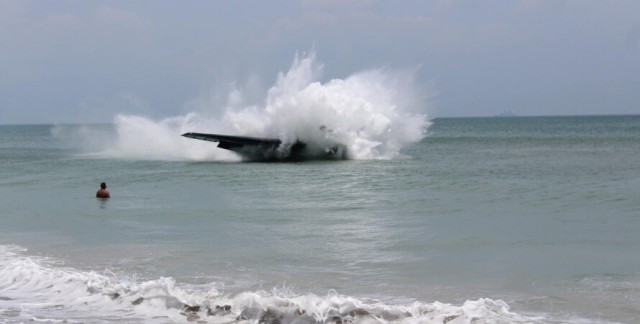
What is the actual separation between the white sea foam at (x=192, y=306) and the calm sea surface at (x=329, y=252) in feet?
0.07

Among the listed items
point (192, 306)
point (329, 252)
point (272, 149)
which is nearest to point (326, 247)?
point (329, 252)

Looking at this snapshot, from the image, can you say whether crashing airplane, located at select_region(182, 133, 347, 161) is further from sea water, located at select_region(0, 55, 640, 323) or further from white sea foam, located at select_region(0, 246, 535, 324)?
white sea foam, located at select_region(0, 246, 535, 324)

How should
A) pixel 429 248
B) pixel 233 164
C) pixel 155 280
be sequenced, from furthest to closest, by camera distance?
pixel 233 164
pixel 429 248
pixel 155 280

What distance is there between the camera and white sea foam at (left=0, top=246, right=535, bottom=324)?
9.06 m

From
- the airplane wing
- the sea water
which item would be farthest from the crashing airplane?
the sea water

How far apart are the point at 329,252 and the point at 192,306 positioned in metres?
3.81

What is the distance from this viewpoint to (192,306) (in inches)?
385

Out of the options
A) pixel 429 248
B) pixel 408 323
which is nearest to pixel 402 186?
pixel 429 248

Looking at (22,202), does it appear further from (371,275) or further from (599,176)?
(599,176)

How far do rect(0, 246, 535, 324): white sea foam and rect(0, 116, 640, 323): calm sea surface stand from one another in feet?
0.07

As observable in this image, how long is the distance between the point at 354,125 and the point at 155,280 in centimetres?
2765

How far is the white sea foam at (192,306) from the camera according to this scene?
9.06 meters

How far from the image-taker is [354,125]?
38.2 meters

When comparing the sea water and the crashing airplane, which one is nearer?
the sea water
